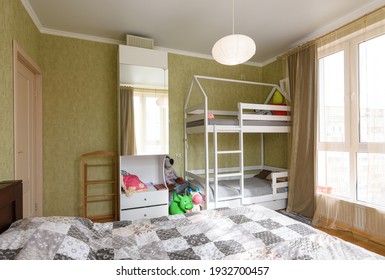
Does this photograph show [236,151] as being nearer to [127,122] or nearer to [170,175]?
[170,175]

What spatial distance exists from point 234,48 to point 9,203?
194 centimetres

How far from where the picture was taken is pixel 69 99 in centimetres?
275

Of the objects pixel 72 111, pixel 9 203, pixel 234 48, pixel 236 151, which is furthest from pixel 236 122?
pixel 9 203

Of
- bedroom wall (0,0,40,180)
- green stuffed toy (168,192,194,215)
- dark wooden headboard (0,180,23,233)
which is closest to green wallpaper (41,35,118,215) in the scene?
bedroom wall (0,0,40,180)

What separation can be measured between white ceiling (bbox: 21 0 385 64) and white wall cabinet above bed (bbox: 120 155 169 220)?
1732 millimetres

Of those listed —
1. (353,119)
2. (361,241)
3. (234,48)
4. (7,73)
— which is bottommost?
(361,241)

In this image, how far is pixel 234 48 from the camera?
1.71 m

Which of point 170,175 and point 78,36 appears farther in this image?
point 170,175

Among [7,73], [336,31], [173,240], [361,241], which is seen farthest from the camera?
[336,31]

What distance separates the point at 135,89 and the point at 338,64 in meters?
2.59

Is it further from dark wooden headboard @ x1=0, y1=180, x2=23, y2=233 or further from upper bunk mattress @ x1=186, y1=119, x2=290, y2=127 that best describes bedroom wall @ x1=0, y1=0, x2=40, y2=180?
upper bunk mattress @ x1=186, y1=119, x2=290, y2=127

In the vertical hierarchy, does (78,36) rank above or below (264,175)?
above

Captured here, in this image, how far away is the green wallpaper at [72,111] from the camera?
2.67m
